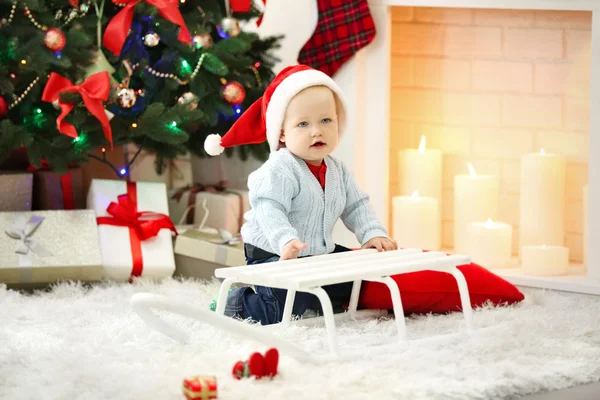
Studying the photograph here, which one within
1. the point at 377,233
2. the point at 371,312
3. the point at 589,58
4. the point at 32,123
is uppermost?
the point at 589,58

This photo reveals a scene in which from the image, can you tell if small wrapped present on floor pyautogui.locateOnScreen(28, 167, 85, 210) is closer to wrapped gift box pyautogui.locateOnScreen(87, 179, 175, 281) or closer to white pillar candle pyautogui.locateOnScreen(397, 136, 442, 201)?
wrapped gift box pyautogui.locateOnScreen(87, 179, 175, 281)

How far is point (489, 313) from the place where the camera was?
206cm

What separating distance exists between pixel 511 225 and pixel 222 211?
0.93 meters

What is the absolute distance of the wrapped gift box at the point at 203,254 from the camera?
8.51 feet

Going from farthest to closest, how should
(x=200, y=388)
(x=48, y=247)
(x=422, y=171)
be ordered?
(x=422, y=171), (x=48, y=247), (x=200, y=388)

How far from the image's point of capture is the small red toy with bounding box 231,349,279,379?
1543mm

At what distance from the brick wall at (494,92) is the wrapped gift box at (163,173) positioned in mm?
765

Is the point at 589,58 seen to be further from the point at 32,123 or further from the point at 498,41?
the point at 32,123

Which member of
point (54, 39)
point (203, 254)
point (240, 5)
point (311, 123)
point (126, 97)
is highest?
point (240, 5)

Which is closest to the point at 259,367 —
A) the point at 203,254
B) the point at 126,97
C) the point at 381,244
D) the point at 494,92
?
the point at 381,244

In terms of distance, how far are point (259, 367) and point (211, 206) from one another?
4.70ft

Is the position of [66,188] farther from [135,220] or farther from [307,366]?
[307,366]

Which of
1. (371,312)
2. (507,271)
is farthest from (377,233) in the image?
(507,271)

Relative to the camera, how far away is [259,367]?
5.06 ft
